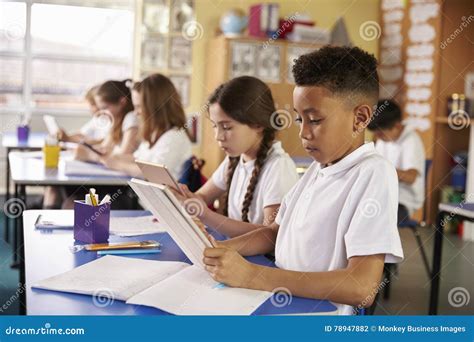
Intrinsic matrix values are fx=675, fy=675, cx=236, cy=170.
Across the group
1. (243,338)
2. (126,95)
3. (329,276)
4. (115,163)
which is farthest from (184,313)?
(126,95)

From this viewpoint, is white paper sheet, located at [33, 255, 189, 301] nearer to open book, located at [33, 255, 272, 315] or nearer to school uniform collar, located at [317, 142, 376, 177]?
open book, located at [33, 255, 272, 315]

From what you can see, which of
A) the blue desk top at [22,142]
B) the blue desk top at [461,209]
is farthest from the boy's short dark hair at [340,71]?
the blue desk top at [22,142]

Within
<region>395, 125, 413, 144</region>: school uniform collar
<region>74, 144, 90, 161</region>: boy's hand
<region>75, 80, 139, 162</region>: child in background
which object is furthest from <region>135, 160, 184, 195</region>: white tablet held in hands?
<region>395, 125, 413, 144</region>: school uniform collar

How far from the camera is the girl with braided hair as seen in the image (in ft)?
6.60

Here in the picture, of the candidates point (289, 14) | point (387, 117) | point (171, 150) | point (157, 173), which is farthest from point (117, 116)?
point (289, 14)

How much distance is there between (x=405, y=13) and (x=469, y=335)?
4.88 meters

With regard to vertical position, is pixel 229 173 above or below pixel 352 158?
below

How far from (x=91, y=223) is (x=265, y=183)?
2.00ft

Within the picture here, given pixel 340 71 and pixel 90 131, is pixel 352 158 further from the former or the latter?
pixel 90 131

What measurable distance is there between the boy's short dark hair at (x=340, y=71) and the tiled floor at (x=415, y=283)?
169cm

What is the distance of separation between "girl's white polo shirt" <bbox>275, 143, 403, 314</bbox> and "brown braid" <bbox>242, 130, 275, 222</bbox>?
1.65ft

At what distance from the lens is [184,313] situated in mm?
1144

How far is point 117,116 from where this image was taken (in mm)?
3812

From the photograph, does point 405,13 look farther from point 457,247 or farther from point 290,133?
point 457,247
